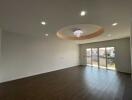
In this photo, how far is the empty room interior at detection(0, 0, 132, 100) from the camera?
8.80 ft

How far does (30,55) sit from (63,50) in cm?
325

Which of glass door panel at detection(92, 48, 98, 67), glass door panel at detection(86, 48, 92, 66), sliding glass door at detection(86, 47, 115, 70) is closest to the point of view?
sliding glass door at detection(86, 47, 115, 70)

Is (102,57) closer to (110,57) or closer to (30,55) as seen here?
(110,57)

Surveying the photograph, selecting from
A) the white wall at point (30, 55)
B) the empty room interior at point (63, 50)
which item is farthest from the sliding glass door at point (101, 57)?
the white wall at point (30, 55)

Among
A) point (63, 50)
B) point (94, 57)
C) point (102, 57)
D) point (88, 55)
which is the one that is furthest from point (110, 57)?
point (63, 50)

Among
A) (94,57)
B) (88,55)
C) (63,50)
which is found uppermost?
(63,50)

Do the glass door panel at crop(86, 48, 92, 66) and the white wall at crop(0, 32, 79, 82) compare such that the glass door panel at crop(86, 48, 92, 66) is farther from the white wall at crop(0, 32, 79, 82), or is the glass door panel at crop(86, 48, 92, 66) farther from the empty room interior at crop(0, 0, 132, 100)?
the white wall at crop(0, 32, 79, 82)

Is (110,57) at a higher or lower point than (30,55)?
lower

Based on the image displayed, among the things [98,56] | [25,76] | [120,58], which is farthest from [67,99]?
[98,56]

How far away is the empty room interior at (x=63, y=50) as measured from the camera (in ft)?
8.80

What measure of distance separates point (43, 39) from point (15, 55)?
228 centimetres

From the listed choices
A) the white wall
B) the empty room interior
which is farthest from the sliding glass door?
the white wall

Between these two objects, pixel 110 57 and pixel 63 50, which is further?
pixel 63 50

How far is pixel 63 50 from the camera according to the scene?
8.39 m
